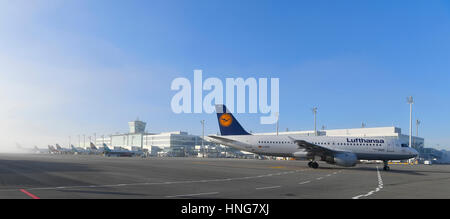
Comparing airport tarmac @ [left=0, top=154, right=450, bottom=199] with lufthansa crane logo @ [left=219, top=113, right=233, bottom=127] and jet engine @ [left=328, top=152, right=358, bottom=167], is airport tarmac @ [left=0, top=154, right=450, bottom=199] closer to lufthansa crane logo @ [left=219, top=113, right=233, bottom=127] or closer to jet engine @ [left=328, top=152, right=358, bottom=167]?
jet engine @ [left=328, top=152, right=358, bottom=167]

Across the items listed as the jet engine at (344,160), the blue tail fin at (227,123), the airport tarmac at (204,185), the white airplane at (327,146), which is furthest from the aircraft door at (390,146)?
the blue tail fin at (227,123)

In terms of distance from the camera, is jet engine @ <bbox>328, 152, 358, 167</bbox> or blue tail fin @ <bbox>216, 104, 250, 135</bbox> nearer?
jet engine @ <bbox>328, 152, 358, 167</bbox>

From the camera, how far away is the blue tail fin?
3759 cm

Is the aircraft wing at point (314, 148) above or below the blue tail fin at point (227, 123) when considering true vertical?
below

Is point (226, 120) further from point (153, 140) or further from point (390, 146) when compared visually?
point (153, 140)

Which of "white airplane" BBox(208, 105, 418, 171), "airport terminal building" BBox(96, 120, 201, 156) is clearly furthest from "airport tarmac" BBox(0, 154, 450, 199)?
"airport terminal building" BBox(96, 120, 201, 156)

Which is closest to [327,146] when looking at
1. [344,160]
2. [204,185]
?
[344,160]

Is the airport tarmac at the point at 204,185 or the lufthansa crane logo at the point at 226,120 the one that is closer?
the airport tarmac at the point at 204,185

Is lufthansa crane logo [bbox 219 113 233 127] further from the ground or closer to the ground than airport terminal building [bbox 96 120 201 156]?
further from the ground

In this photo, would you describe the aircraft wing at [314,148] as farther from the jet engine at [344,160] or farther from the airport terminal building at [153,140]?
the airport terminal building at [153,140]

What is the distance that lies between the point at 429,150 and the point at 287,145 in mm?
74285

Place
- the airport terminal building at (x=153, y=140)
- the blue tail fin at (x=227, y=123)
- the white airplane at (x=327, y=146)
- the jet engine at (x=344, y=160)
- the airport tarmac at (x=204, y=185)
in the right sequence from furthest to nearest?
the airport terminal building at (x=153, y=140) < the blue tail fin at (x=227, y=123) < the white airplane at (x=327, y=146) < the jet engine at (x=344, y=160) < the airport tarmac at (x=204, y=185)

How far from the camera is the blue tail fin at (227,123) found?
123 ft

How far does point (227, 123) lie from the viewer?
124 ft
